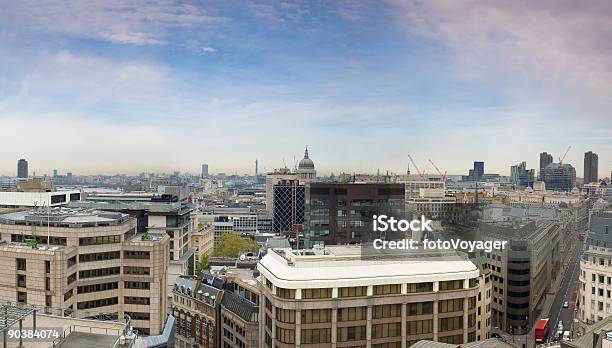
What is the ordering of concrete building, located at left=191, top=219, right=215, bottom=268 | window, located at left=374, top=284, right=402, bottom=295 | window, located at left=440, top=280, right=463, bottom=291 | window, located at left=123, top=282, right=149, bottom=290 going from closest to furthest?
window, located at left=374, top=284, right=402, bottom=295, window, located at left=440, top=280, right=463, bottom=291, window, located at left=123, top=282, right=149, bottom=290, concrete building, located at left=191, top=219, right=215, bottom=268

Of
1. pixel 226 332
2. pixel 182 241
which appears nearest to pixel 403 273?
pixel 226 332

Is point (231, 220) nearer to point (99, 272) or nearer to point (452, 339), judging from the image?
point (99, 272)

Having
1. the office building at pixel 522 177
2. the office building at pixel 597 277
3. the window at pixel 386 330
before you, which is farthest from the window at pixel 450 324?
the office building at pixel 522 177

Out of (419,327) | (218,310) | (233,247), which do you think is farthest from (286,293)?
(233,247)

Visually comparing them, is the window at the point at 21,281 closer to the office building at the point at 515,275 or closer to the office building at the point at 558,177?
the office building at the point at 515,275

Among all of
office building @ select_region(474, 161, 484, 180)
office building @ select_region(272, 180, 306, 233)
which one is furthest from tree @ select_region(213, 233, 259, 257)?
office building @ select_region(474, 161, 484, 180)

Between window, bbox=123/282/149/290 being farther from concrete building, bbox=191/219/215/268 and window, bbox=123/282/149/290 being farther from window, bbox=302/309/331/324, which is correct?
concrete building, bbox=191/219/215/268

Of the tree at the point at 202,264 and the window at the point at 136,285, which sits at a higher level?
the window at the point at 136,285
